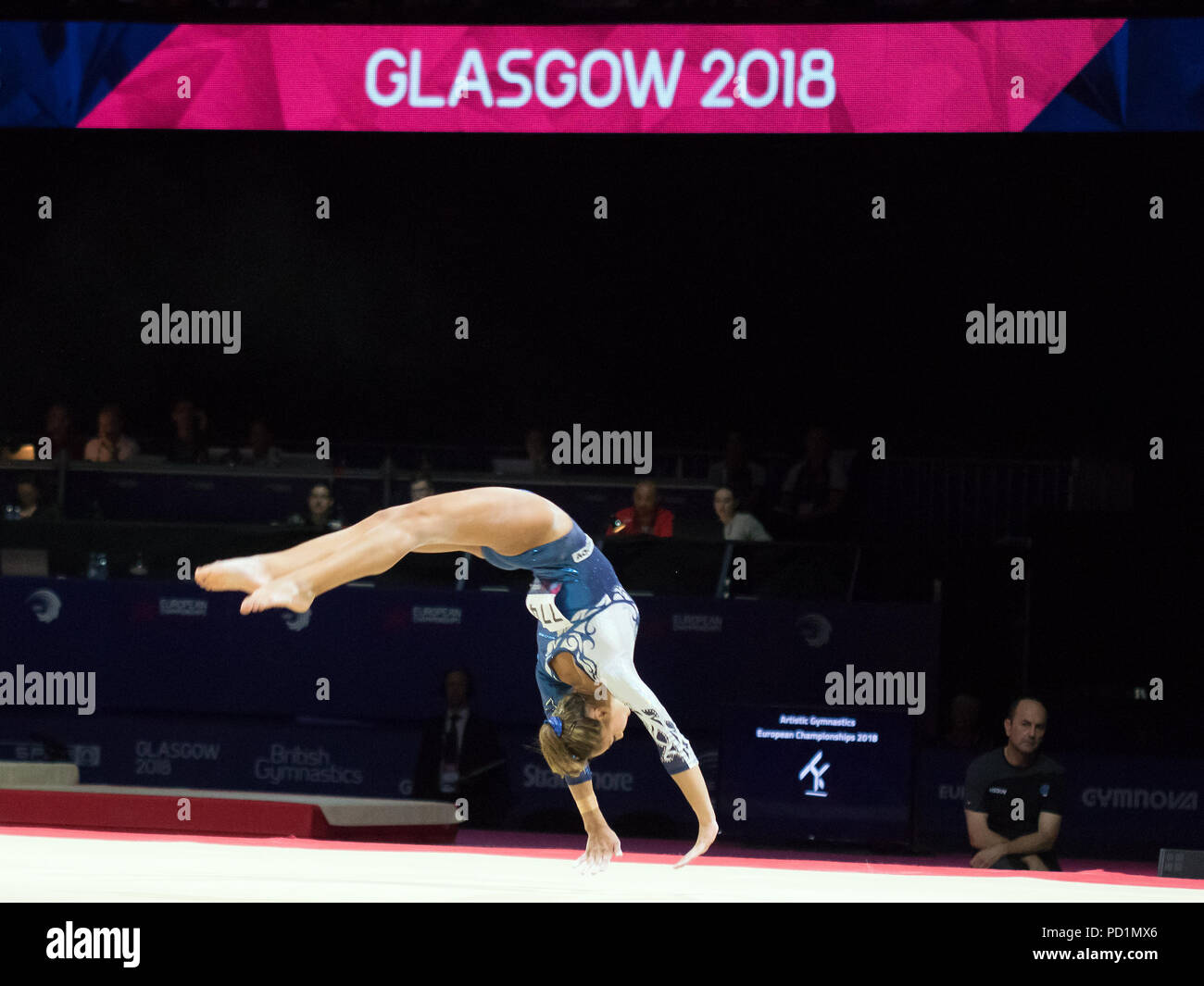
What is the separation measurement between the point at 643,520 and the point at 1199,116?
13.3 ft

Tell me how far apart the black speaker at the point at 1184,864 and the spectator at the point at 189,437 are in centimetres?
625

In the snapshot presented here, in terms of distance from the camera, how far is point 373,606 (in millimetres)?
8094

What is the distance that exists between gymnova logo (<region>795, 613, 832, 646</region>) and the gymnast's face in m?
2.89

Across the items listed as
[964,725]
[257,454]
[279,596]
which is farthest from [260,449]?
[279,596]

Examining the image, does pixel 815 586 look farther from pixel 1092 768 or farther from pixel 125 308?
pixel 125 308

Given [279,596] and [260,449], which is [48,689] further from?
[279,596]

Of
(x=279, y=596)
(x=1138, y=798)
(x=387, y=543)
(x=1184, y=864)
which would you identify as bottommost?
(x=1138, y=798)

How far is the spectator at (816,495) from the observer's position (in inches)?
336

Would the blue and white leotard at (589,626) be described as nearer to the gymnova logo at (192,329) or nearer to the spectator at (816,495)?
the spectator at (816,495)

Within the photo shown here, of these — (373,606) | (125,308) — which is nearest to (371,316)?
(125,308)

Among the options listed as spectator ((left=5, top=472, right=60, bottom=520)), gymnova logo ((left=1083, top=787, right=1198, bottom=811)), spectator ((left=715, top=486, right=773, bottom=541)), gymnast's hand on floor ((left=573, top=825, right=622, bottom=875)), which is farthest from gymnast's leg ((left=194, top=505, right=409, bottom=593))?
gymnova logo ((left=1083, top=787, right=1198, bottom=811))

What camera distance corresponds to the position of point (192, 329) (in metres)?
10.6

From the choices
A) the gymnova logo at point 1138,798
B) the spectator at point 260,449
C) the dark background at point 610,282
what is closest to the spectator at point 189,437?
the spectator at point 260,449

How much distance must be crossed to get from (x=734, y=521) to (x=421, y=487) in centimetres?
178
